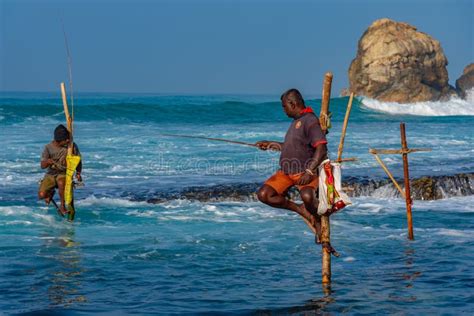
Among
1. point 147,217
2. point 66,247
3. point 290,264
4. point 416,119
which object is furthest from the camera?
point 416,119

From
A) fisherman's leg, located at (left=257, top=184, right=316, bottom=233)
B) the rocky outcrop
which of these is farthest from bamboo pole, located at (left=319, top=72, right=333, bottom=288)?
the rocky outcrop

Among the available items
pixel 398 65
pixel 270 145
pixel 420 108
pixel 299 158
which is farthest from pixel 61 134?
pixel 420 108

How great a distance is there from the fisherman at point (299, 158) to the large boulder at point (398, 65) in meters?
50.5

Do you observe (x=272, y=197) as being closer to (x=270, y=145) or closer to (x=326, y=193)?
(x=326, y=193)

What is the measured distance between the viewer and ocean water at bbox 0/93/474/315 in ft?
30.9

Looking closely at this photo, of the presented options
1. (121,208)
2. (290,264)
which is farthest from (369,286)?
(121,208)

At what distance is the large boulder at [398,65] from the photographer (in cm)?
5909

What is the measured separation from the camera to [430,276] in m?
10.6

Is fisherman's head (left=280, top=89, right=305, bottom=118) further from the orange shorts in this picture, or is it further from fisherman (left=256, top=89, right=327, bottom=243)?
the orange shorts

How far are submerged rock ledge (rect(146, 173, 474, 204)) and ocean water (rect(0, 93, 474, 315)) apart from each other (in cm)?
31

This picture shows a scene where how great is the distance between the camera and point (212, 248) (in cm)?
1259

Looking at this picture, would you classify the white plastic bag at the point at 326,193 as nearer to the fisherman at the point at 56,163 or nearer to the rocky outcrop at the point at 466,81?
the fisherman at the point at 56,163

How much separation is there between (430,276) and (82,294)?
4203 mm

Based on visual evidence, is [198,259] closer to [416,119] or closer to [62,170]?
[62,170]
